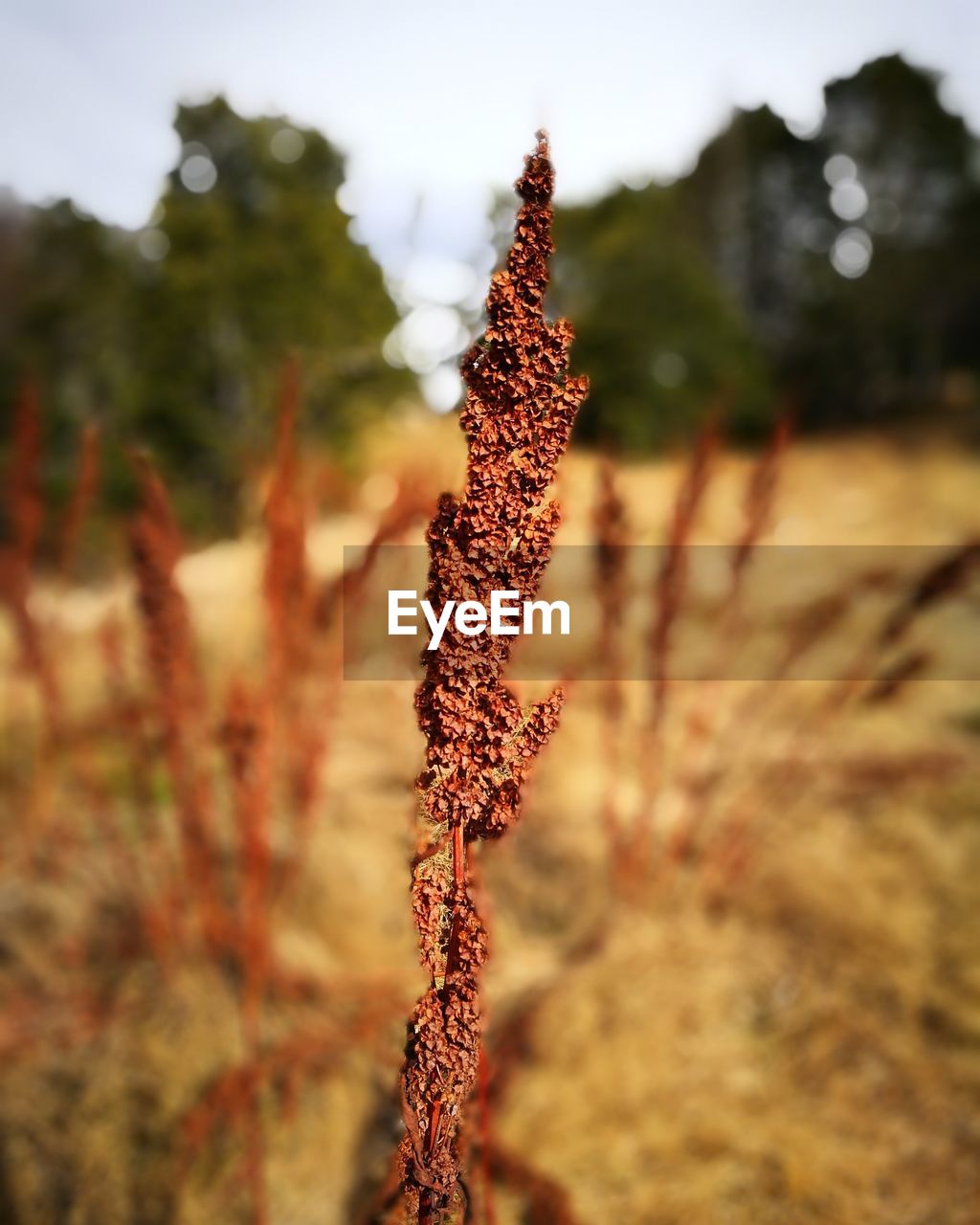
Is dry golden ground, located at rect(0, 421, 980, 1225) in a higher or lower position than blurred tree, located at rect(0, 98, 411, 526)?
lower

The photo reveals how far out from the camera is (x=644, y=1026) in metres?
2.14

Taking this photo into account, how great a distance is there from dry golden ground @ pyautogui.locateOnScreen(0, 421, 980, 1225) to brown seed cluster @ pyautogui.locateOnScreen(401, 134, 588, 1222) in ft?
1.19

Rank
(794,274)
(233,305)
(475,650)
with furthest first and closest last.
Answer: (794,274) → (233,305) → (475,650)

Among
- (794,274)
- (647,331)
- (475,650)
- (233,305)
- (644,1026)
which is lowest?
(644,1026)

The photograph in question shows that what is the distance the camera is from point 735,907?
8.50 ft

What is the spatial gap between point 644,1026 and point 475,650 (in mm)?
1783

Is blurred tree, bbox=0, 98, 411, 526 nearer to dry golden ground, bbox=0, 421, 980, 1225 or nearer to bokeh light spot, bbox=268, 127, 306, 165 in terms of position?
bokeh light spot, bbox=268, 127, 306, 165

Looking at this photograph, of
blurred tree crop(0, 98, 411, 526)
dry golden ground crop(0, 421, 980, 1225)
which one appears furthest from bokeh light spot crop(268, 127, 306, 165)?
dry golden ground crop(0, 421, 980, 1225)

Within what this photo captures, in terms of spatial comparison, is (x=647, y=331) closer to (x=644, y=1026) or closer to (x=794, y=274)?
(x=794, y=274)

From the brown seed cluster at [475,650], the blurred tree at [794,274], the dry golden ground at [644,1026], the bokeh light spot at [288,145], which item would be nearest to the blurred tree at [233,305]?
the bokeh light spot at [288,145]

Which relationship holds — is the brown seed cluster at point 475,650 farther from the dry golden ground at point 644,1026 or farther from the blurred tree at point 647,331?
the blurred tree at point 647,331

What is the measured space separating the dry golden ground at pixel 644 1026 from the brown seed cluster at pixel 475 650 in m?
0.36

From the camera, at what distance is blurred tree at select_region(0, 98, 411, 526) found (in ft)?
28.6

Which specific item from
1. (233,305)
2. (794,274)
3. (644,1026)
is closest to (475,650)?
(644,1026)
